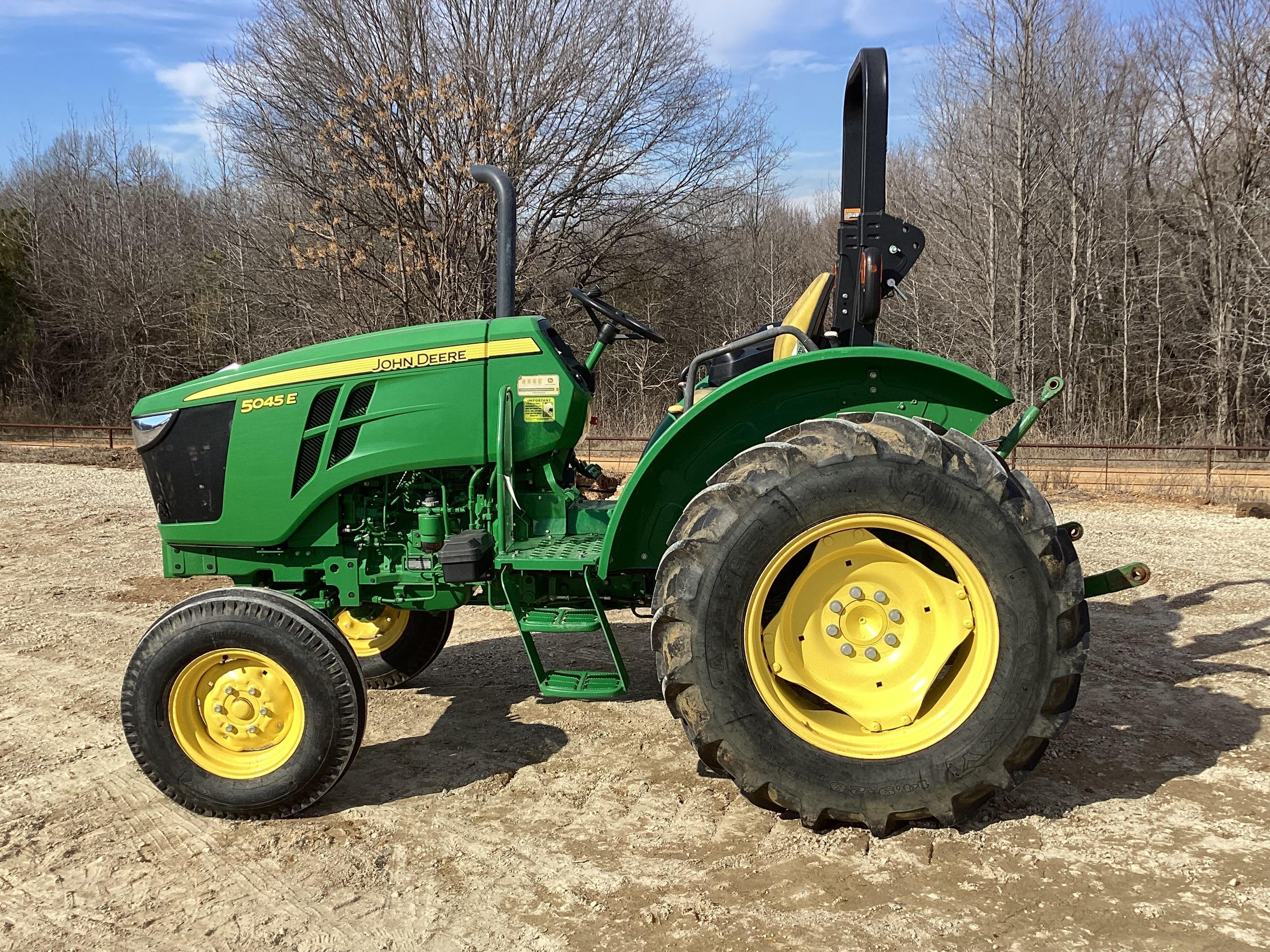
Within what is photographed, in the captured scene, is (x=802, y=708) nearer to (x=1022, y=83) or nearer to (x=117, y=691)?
(x=117, y=691)

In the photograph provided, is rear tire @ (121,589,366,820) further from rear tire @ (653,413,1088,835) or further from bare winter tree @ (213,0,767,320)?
bare winter tree @ (213,0,767,320)

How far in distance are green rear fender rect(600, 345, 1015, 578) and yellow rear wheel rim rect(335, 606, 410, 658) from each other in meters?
1.62

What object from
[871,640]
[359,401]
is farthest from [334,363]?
[871,640]

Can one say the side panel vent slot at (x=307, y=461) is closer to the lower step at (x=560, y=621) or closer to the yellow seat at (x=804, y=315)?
the lower step at (x=560, y=621)

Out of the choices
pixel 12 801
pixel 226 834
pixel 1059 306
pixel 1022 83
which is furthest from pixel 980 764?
pixel 1059 306

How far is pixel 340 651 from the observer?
297cm

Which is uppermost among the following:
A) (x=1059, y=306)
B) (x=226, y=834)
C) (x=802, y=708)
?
(x=1059, y=306)

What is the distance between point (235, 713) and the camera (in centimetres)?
300

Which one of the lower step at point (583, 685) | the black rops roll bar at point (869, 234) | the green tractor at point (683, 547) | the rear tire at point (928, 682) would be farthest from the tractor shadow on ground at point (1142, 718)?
the black rops roll bar at point (869, 234)

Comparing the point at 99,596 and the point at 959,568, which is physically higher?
the point at 959,568

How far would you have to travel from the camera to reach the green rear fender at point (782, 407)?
2.91 metres

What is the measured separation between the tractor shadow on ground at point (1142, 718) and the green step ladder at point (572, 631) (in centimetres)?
122

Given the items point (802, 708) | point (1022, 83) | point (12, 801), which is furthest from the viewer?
point (1022, 83)

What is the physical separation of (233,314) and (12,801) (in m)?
21.5
